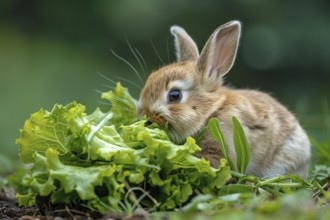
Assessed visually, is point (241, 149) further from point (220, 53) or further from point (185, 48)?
point (185, 48)

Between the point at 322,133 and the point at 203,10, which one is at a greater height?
the point at 203,10

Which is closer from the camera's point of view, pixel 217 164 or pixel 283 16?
pixel 217 164

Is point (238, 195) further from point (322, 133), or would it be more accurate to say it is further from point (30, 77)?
point (30, 77)

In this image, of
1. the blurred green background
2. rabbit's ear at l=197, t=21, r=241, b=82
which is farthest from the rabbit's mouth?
the blurred green background

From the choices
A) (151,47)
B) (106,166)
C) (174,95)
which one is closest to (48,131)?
(106,166)

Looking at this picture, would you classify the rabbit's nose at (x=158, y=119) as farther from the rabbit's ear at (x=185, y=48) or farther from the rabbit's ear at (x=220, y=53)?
the rabbit's ear at (x=185, y=48)

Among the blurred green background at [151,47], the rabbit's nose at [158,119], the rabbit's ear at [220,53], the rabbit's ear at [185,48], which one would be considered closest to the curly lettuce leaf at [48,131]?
the rabbit's nose at [158,119]

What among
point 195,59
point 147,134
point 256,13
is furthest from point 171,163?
point 256,13
